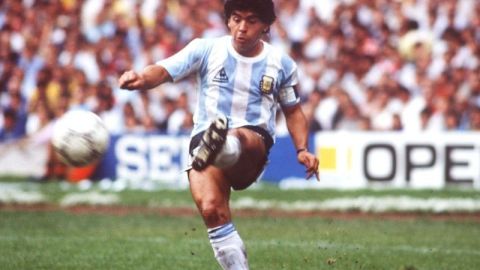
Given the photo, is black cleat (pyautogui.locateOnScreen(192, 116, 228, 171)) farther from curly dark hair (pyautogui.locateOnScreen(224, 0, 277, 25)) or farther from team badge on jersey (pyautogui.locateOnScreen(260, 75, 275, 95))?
curly dark hair (pyautogui.locateOnScreen(224, 0, 277, 25))

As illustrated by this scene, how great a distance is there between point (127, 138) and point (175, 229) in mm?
7126

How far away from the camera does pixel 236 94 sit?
27.8 ft

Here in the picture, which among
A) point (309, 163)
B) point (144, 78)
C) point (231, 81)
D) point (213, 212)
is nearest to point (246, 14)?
point (231, 81)

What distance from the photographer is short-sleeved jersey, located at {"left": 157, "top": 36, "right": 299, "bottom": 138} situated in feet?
27.8

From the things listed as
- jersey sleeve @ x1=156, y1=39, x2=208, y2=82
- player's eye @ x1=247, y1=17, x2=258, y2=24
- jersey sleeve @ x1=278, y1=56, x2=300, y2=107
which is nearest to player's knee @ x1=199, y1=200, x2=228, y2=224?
jersey sleeve @ x1=156, y1=39, x2=208, y2=82

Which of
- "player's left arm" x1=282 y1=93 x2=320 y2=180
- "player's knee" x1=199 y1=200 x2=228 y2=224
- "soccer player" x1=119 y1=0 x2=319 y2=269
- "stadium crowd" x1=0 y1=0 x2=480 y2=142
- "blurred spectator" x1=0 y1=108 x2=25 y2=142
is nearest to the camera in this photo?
"player's knee" x1=199 y1=200 x2=228 y2=224

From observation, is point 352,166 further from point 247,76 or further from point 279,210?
point 247,76

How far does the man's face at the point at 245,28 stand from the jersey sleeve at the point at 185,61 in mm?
276

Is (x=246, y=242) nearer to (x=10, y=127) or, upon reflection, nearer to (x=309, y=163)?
(x=309, y=163)

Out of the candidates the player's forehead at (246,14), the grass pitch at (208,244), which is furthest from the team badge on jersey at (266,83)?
the grass pitch at (208,244)

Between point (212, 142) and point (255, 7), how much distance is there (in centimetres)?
116

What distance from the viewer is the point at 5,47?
23.8m

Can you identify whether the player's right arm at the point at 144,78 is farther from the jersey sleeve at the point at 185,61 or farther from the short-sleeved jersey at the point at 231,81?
the short-sleeved jersey at the point at 231,81

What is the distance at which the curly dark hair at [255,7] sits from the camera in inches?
327
